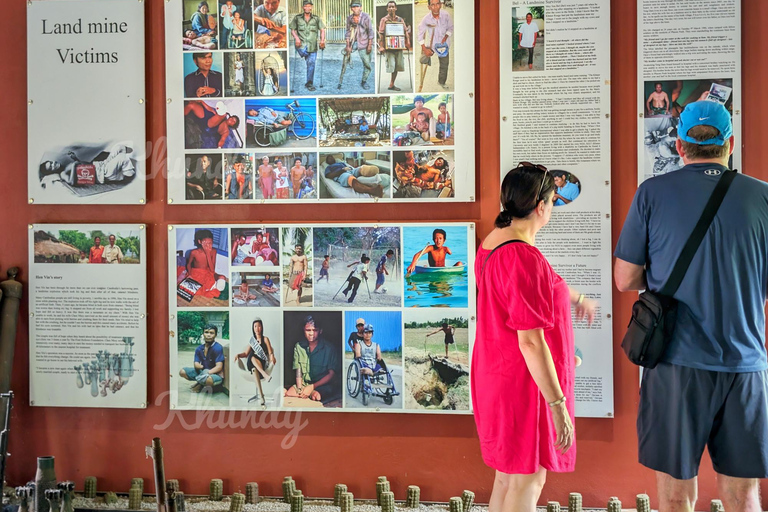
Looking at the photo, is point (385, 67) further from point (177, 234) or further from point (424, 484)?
point (424, 484)

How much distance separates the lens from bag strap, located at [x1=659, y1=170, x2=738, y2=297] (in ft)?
6.72

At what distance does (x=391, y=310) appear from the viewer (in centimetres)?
314

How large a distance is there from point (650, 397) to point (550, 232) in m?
1.10

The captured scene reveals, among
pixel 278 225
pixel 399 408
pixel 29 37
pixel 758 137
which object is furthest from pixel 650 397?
pixel 29 37

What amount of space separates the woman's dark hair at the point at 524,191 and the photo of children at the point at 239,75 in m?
1.51

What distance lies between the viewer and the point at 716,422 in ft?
6.77

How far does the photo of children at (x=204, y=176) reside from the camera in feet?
10.5

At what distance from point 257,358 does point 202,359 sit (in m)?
0.26

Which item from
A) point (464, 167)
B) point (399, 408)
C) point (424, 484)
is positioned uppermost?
point (464, 167)

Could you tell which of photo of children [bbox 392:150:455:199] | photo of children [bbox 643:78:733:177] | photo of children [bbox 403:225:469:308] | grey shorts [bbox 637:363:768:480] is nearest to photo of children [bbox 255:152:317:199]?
photo of children [bbox 392:150:455:199]

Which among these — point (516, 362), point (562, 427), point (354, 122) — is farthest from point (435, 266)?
point (562, 427)

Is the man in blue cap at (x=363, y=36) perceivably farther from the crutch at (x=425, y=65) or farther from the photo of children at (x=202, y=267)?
the photo of children at (x=202, y=267)

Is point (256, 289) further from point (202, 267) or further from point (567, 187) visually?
point (567, 187)

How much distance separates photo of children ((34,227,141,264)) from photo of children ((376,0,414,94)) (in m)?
1.38
